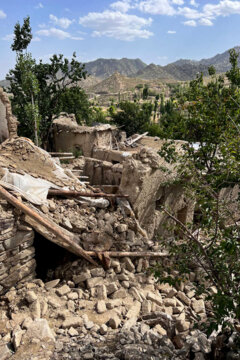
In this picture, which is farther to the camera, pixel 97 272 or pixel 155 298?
pixel 97 272

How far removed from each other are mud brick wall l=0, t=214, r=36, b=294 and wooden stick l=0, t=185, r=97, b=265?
268 millimetres

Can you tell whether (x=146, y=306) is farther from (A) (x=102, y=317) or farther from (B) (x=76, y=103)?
(B) (x=76, y=103)

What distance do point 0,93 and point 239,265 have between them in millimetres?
9507

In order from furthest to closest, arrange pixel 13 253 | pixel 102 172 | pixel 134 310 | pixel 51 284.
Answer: pixel 102 172, pixel 51 284, pixel 13 253, pixel 134 310

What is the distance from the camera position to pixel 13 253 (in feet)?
17.7

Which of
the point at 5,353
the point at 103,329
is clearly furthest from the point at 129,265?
the point at 5,353

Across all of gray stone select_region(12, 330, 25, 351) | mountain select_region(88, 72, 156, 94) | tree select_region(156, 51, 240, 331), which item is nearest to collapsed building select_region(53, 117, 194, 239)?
tree select_region(156, 51, 240, 331)

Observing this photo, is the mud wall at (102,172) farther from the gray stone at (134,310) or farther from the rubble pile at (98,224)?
the gray stone at (134,310)

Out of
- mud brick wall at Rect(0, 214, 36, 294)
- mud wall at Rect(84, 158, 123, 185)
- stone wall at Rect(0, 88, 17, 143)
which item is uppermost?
stone wall at Rect(0, 88, 17, 143)

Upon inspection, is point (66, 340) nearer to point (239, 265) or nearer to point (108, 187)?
point (239, 265)

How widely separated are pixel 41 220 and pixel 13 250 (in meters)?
0.75

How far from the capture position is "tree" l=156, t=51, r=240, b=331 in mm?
3773

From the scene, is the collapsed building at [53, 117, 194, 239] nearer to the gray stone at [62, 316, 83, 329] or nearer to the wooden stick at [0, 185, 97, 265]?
the wooden stick at [0, 185, 97, 265]

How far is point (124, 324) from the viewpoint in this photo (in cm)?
485
